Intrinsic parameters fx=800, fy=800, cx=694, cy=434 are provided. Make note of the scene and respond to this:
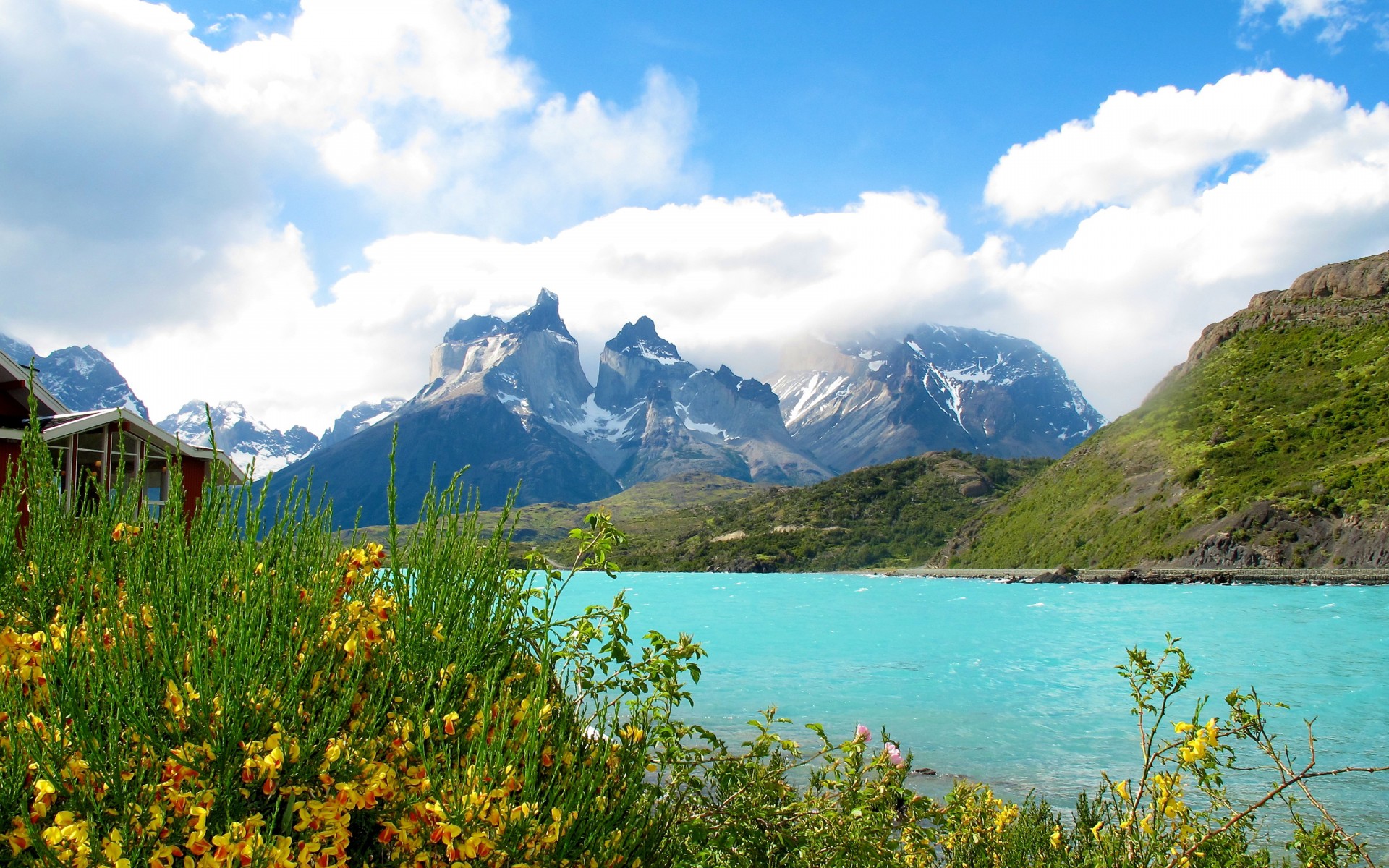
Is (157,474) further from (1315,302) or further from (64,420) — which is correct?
(1315,302)

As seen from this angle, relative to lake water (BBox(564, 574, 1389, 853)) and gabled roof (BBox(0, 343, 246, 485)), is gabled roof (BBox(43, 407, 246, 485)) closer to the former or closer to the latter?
gabled roof (BBox(0, 343, 246, 485))

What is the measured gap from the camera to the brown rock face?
262 ft

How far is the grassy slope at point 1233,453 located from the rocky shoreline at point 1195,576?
4544 mm

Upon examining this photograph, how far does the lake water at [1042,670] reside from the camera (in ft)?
57.7

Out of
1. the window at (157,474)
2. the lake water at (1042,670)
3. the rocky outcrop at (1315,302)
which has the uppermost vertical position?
the rocky outcrop at (1315,302)

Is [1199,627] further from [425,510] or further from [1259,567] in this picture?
[425,510]

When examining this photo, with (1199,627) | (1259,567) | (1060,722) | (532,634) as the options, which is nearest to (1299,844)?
(532,634)

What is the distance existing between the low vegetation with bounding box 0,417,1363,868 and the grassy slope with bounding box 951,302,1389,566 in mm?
71621

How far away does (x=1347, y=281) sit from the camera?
8381 cm

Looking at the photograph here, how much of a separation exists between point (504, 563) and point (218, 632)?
1.04 meters

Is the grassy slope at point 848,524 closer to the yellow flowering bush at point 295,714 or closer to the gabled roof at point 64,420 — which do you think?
the gabled roof at point 64,420

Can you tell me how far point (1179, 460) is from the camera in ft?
258

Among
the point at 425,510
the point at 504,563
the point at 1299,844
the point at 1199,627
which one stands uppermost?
the point at 425,510

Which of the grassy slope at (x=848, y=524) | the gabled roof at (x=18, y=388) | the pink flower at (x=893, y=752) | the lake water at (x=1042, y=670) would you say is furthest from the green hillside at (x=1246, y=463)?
the gabled roof at (x=18, y=388)
